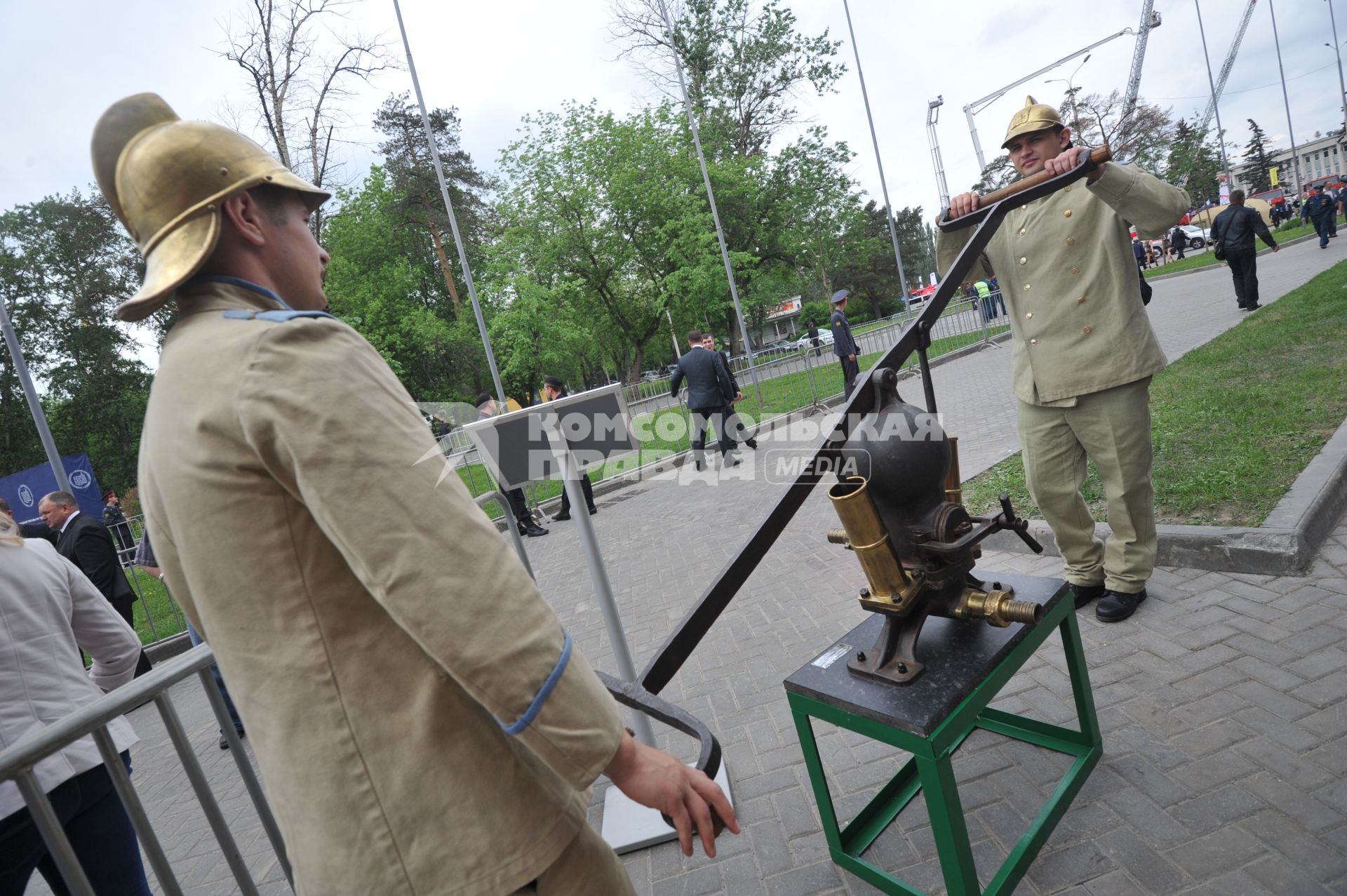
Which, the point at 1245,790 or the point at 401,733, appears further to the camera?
the point at 1245,790

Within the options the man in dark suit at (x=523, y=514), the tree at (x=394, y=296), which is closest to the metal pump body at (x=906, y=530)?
the man in dark suit at (x=523, y=514)

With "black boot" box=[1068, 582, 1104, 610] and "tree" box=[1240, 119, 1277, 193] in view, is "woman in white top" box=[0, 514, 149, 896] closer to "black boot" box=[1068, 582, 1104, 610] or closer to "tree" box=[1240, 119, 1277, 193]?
"black boot" box=[1068, 582, 1104, 610]

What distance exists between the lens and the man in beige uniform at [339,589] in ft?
3.25

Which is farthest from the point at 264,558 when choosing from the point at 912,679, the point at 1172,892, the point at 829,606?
the point at 829,606

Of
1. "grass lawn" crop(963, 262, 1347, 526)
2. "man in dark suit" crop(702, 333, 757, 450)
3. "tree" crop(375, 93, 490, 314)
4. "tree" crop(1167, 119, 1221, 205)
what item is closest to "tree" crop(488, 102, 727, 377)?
"tree" crop(375, 93, 490, 314)

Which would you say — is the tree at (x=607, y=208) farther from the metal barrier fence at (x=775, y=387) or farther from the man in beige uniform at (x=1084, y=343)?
the man in beige uniform at (x=1084, y=343)

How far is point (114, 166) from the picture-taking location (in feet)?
3.95

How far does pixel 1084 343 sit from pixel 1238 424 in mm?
3499

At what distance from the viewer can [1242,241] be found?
11523 millimetres

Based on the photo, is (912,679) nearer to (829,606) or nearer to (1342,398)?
(829,606)

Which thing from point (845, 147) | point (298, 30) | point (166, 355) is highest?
point (298, 30)

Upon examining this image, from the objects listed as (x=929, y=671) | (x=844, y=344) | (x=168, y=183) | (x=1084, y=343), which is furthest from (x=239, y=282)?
(x=844, y=344)

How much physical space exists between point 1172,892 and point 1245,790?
0.56 m

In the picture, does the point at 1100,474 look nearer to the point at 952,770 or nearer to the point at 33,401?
the point at 952,770
